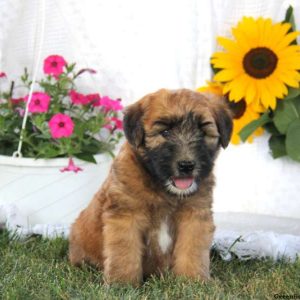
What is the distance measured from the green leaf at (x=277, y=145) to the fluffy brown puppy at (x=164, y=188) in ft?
6.13

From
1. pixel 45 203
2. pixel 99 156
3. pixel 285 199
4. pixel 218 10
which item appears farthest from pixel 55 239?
pixel 218 10

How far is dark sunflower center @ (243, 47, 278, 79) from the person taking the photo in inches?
203

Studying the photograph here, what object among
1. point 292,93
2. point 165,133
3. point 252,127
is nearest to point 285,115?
point 292,93

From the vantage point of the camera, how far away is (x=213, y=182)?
372 cm

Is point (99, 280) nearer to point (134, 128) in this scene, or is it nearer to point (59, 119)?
point (134, 128)

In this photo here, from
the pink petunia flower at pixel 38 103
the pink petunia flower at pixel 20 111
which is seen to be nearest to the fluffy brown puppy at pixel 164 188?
the pink petunia flower at pixel 38 103

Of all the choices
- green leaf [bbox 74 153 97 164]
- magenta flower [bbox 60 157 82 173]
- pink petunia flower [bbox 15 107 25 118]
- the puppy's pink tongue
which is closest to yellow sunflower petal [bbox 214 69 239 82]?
green leaf [bbox 74 153 97 164]

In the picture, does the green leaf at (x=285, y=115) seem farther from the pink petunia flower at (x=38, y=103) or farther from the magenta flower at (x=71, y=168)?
the pink petunia flower at (x=38, y=103)

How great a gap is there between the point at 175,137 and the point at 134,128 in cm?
24

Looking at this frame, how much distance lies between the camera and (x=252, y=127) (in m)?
5.32

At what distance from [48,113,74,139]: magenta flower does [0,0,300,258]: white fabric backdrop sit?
90cm

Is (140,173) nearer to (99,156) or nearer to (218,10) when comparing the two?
(99,156)

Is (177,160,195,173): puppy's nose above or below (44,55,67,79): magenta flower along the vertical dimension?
below

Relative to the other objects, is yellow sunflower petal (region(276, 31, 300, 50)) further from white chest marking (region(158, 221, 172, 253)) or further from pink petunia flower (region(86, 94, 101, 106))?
white chest marking (region(158, 221, 172, 253))
